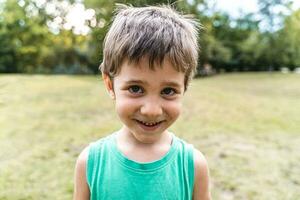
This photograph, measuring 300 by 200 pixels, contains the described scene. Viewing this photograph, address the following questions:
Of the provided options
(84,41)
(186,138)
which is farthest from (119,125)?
(84,41)

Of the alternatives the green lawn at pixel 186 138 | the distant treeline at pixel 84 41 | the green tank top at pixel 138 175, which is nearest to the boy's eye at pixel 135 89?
the green tank top at pixel 138 175

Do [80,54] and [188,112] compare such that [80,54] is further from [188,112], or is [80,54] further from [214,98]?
A: [188,112]

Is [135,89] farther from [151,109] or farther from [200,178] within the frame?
[200,178]

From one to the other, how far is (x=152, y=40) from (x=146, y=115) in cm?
26

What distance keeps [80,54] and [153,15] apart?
24363mm

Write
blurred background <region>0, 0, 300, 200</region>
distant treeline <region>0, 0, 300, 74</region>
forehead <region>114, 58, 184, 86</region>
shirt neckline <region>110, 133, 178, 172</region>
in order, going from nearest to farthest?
forehead <region>114, 58, 184, 86</region> → shirt neckline <region>110, 133, 178, 172</region> → blurred background <region>0, 0, 300, 200</region> → distant treeline <region>0, 0, 300, 74</region>

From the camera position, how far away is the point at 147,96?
133cm

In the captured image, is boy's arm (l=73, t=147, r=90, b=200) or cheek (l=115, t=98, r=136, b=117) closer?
cheek (l=115, t=98, r=136, b=117)

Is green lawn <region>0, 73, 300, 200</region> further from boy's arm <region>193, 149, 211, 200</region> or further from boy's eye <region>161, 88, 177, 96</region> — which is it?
boy's eye <region>161, 88, 177, 96</region>

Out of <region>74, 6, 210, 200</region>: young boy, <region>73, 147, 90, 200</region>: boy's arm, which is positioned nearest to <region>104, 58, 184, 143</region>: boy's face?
<region>74, 6, 210, 200</region>: young boy

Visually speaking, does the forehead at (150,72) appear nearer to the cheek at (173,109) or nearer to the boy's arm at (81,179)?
the cheek at (173,109)

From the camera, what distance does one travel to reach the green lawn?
374 centimetres

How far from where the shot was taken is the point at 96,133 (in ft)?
18.7

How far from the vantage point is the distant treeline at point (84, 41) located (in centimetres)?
2369
